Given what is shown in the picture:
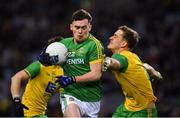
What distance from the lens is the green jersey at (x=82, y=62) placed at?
31.3ft

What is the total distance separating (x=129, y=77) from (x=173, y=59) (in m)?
5.67

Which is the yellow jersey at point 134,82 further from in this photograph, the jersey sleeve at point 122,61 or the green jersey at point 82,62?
the green jersey at point 82,62

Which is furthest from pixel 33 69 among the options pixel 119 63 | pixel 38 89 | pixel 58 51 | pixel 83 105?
pixel 119 63

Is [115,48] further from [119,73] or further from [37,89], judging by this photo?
[37,89]

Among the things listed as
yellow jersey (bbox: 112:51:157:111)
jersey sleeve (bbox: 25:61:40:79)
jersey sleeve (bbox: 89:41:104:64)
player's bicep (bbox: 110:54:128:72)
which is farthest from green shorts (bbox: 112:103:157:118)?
jersey sleeve (bbox: 25:61:40:79)

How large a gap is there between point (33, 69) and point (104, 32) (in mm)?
6407

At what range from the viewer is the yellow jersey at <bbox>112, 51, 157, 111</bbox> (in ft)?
32.6

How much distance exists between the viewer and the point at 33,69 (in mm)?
9891

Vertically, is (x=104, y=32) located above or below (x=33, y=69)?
below

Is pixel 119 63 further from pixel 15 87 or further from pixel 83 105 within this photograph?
pixel 15 87

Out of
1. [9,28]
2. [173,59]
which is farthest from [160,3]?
[9,28]

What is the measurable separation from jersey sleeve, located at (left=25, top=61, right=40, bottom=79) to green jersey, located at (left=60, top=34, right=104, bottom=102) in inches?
17.8

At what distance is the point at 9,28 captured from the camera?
1673cm

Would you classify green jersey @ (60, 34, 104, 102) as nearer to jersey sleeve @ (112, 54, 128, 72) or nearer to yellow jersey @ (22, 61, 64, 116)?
jersey sleeve @ (112, 54, 128, 72)
